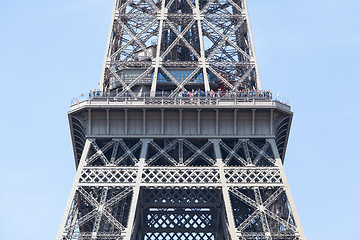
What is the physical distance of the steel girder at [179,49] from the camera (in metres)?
73.6

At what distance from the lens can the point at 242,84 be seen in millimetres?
73562

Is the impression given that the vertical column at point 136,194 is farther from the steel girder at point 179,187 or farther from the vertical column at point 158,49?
the vertical column at point 158,49

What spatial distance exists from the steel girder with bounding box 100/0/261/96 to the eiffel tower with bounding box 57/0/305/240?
0.11m

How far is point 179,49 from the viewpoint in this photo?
81.3m

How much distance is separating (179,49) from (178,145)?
1406cm

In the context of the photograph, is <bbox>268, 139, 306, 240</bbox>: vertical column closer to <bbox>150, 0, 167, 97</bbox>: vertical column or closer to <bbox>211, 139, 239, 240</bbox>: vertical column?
<bbox>211, 139, 239, 240</bbox>: vertical column

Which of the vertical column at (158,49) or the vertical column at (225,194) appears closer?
the vertical column at (225,194)

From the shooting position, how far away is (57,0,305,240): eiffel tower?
6488cm

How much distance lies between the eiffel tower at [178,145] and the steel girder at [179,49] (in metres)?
0.11

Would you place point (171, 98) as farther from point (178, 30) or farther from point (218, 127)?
point (178, 30)

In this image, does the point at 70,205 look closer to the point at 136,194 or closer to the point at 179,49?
the point at 136,194

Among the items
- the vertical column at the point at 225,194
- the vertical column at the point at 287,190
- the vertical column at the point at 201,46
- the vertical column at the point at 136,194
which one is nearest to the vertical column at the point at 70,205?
the vertical column at the point at 136,194

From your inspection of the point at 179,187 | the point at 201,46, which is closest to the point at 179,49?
the point at 201,46

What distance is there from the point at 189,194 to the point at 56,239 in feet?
43.5
